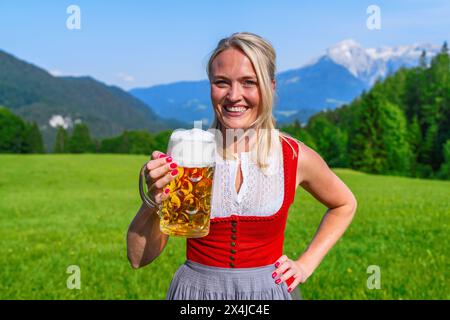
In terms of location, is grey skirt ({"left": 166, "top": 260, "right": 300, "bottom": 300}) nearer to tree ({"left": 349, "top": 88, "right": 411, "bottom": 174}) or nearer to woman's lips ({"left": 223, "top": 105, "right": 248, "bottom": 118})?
woman's lips ({"left": 223, "top": 105, "right": 248, "bottom": 118})

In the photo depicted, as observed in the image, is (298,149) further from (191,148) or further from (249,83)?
(191,148)

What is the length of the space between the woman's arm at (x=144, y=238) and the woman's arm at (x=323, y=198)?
0.74 m

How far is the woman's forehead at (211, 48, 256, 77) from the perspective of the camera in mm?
2697

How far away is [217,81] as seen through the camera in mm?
2754

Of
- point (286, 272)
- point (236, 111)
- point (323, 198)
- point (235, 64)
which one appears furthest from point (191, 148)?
point (323, 198)

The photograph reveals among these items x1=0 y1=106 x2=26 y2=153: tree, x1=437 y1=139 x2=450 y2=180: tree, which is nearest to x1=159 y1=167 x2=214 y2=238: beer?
x1=437 y1=139 x2=450 y2=180: tree

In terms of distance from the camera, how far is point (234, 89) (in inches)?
106

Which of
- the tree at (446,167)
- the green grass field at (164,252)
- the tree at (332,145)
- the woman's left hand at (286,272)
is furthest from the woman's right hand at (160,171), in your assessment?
the tree at (332,145)

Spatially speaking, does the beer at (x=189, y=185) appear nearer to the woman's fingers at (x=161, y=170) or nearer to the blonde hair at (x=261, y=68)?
the woman's fingers at (x=161, y=170)

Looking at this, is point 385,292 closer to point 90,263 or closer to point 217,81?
point 90,263

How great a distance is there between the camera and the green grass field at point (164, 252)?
8055 mm

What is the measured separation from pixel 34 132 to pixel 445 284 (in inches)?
3548
